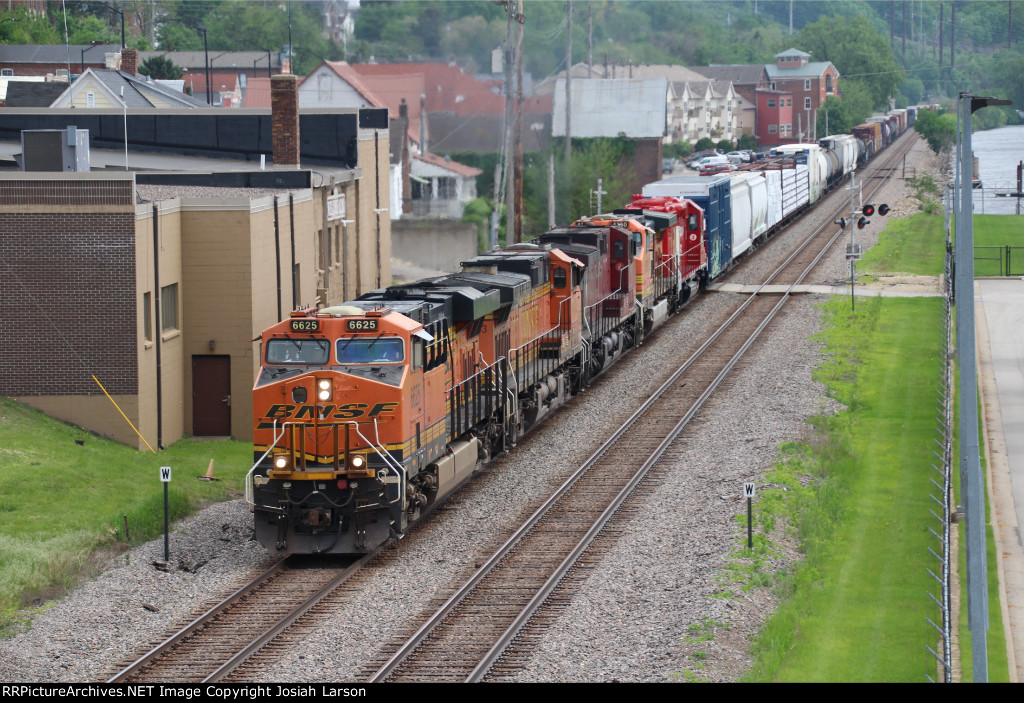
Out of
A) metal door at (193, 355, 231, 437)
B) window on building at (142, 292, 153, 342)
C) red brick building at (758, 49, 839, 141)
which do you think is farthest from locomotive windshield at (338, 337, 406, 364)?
red brick building at (758, 49, 839, 141)

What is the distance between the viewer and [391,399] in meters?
18.6

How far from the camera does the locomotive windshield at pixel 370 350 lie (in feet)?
61.8

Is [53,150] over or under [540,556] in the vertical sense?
over

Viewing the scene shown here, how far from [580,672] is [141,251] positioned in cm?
1578

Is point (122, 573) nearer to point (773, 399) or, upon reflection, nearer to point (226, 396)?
point (226, 396)

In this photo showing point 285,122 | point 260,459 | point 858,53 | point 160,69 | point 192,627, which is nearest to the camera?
point 192,627

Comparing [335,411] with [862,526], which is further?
[862,526]

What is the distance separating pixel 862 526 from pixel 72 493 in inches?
531

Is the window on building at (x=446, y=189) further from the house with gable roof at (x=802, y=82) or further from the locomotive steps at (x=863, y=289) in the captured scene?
the house with gable roof at (x=802, y=82)

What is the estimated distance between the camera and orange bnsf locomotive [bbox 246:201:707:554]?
1858cm

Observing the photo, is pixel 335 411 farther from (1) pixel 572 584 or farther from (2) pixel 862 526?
(2) pixel 862 526

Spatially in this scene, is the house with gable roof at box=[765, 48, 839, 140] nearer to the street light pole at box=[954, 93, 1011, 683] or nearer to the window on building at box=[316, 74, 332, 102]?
the window on building at box=[316, 74, 332, 102]

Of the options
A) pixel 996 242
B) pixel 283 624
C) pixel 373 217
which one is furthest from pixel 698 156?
pixel 283 624

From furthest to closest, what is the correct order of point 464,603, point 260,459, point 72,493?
1. point 72,493
2. point 260,459
3. point 464,603
